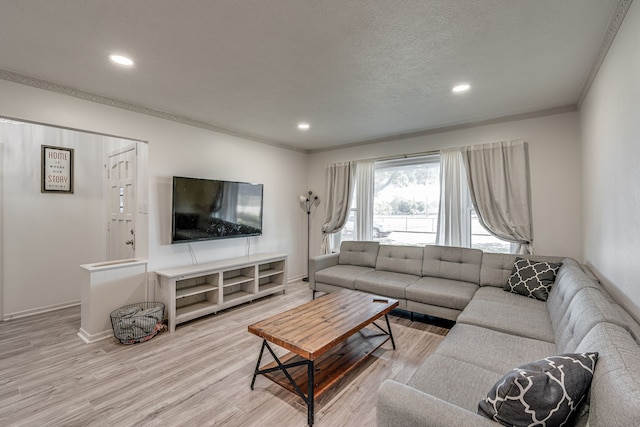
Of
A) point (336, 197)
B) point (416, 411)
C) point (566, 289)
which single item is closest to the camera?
point (416, 411)

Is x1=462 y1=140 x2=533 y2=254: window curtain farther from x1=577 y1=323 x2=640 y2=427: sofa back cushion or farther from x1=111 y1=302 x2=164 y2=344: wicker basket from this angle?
x1=111 y1=302 x2=164 y2=344: wicker basket

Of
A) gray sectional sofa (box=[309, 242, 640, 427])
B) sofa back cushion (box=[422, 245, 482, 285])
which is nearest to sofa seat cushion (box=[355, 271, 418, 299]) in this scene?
gray sectional sofa (box=[309, 242, 640, 427])

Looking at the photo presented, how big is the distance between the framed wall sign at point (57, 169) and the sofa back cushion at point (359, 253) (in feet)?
13.4

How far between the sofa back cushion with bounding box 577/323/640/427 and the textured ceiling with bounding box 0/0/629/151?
1.77 meters

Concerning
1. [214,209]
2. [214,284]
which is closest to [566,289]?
[214,284]

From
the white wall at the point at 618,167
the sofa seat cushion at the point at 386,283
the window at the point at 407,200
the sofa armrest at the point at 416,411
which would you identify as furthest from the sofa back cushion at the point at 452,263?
the sofa armrest at the point at 416,411

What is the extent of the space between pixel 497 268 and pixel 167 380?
351 cm

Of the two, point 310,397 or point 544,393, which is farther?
point 310,397

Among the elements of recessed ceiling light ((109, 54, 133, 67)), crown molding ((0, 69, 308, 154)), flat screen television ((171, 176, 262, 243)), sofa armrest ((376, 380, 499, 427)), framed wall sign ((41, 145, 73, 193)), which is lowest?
sofa armrest ((376, 380, 499, 427))

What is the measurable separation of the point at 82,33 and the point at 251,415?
110 inches

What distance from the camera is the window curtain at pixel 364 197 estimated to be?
4.78 meters

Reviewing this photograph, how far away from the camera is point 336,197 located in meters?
5.12

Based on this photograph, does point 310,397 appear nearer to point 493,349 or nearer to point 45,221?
point 493,349

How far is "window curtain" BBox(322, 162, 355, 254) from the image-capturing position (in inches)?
197
